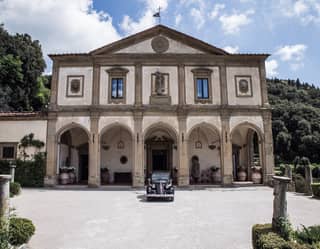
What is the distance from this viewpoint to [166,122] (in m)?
19.2

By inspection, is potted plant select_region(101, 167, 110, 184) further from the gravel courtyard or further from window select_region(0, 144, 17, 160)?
the gravel courtyard

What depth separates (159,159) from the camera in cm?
2147

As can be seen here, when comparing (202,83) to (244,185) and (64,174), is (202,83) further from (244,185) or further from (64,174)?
(64,174)

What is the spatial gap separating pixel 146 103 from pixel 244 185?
9.06 metres

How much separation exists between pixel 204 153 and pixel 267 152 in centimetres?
484

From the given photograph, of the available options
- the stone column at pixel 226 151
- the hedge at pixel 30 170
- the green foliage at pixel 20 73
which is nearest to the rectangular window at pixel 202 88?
the stone column at pixel 226 151

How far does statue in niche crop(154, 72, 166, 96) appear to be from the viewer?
770 inches

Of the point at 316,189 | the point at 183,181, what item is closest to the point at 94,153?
the point at 183,181

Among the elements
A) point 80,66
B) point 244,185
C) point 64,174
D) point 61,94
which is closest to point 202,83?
point 244,185

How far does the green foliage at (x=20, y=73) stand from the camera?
32.1 m

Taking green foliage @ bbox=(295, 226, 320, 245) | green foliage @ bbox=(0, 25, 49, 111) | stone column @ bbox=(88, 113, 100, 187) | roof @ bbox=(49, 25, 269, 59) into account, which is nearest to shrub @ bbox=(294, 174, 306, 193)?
roof @ bbox=(49, 25, 269, 59)

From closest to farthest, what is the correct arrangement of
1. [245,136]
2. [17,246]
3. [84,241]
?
1. [17,246]
2. [84,241]
3. [245,136]

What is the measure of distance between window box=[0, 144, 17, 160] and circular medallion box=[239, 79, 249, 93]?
16879mm

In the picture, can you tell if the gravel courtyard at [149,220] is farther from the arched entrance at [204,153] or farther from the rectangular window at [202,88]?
the rectangular window at [202,88]
